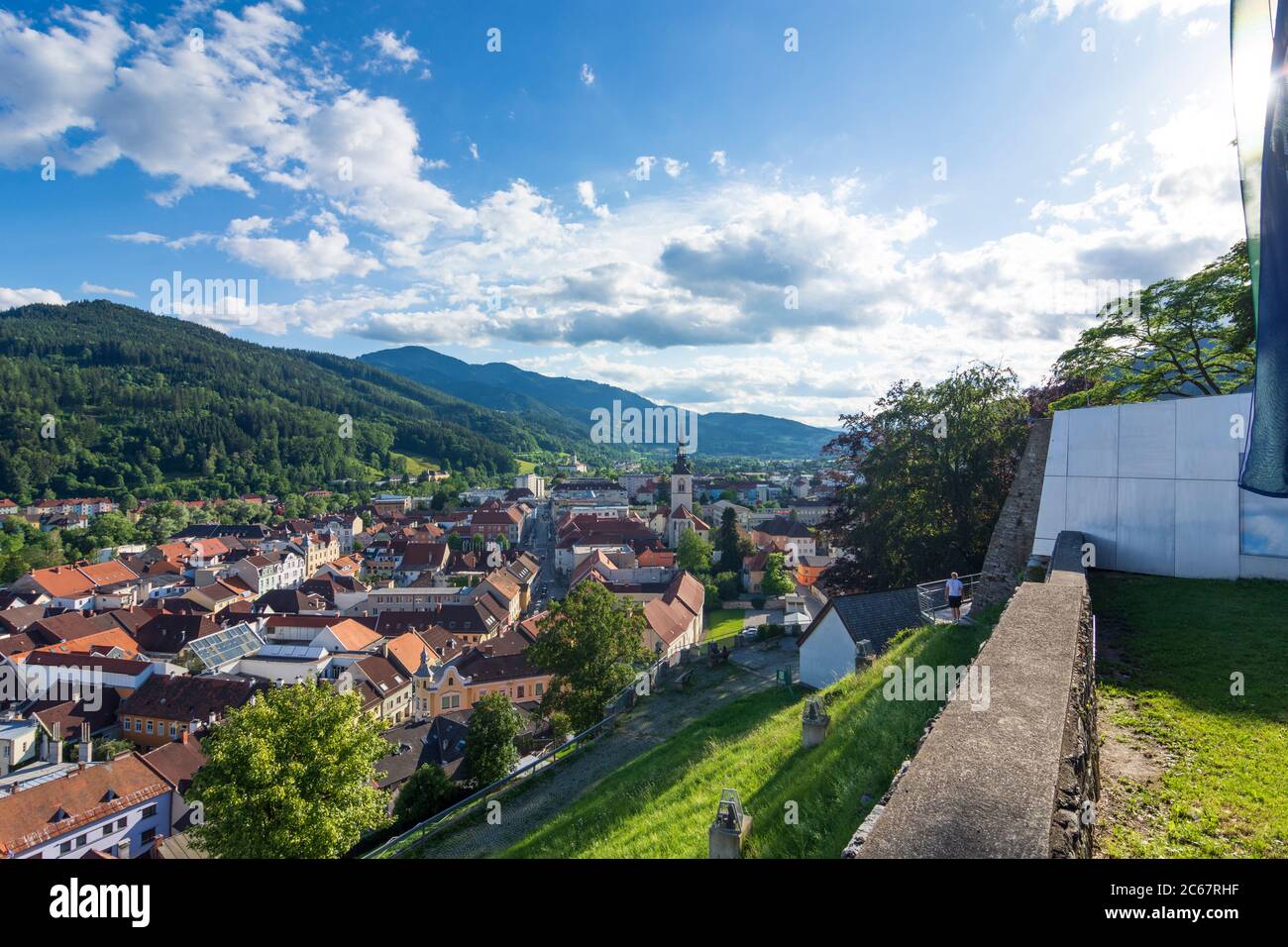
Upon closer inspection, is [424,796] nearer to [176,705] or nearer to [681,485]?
[176,705]

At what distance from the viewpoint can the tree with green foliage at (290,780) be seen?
563 inches

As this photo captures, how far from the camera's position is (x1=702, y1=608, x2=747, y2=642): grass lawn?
43656 millimetres

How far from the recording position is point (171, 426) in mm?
137500

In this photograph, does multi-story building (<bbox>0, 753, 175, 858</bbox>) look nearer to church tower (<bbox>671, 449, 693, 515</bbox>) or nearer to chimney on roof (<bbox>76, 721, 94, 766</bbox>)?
chimney on roof (<bbox>76, 721, 94, 766</bbox>)

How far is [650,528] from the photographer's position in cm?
8469

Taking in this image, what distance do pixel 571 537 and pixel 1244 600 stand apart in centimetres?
6916

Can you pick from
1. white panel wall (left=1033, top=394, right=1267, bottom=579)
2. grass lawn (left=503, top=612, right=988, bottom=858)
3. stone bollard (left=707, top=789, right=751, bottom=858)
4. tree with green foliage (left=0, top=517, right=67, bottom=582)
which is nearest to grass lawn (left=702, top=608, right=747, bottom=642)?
grass lawn (left=503, top=612, right=988, bottom=858)

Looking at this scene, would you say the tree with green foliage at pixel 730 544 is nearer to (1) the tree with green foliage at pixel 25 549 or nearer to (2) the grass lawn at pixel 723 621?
(2) the grass lawn at pixel 723 621

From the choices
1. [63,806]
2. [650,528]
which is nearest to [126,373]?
[650,528]

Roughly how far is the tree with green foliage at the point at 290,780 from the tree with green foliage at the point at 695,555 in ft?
140

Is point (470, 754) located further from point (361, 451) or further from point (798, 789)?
point (361, 451)

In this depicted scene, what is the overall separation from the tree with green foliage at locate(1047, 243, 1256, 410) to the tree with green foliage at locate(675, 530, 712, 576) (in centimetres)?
4184
